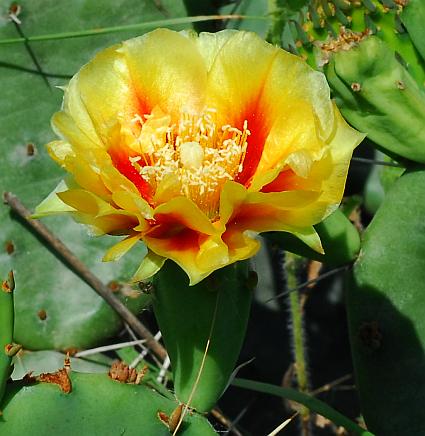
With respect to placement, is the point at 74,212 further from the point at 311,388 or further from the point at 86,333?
the point at 311,388

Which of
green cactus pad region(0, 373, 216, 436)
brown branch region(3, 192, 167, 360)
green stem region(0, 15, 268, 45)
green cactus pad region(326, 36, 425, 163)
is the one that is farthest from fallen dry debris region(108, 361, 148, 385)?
green stem region(0, 15, 268, 45)

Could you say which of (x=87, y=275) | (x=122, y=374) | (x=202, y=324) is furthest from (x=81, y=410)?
(x=87, y=275)

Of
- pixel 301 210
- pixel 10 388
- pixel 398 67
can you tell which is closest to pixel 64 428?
pixel 10 388

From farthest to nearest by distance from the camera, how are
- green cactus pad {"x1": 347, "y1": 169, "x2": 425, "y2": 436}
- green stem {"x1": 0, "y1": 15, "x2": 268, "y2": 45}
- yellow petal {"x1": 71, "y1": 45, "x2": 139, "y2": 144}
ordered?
1. green stem {"x1": 0, "y1": 15, "x2": 268, "y2": 45}
2. green cactus pad {"x1": 347, "y1": 169, "x2": 425, "y2": 436}
3. yellow petal {"x1": 71, "y1": 45, "x2": 139, "y2": 144}

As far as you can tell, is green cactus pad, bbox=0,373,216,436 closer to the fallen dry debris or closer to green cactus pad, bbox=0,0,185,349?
the fallen dry debris

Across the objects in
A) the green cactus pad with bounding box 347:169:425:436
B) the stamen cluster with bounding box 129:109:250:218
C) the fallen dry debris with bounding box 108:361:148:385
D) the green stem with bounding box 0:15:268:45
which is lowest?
the green cactus pad with bounding box 347:169:425:436

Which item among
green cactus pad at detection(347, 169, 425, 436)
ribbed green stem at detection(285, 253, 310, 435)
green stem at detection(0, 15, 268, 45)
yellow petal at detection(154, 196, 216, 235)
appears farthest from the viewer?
ribbed green stem at detection(285, 253, 310, 435)

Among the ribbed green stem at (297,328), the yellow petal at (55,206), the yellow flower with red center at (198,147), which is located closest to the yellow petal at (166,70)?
the yellow flower with red center at (198,147)

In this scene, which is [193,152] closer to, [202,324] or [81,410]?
[202,324]
